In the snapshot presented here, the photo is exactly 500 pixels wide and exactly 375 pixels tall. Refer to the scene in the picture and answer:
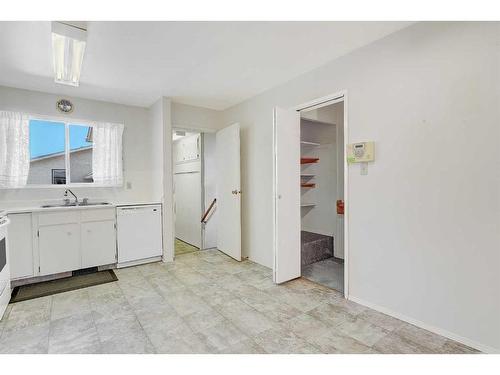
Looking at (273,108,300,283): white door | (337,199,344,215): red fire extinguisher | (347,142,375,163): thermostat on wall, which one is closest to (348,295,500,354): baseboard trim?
(273,108,300,283): white door

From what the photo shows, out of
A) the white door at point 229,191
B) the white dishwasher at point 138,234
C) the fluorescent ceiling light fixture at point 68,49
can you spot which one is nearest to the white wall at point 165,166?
the white dishwasher at point 138,234

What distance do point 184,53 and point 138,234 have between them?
8.11 ft

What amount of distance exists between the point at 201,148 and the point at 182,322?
123 inches

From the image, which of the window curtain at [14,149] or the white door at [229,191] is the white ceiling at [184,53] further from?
the white door at [229,191]

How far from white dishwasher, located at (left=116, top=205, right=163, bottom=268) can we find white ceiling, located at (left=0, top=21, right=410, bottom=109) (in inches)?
65.1

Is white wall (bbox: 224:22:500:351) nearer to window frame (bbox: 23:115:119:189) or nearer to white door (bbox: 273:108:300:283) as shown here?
white door (bbox: 273:108:300:283)

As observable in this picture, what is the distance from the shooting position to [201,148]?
15.1 ft

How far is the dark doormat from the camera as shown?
8.82 feet

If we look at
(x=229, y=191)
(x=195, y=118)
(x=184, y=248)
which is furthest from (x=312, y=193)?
(x=184, y=248)

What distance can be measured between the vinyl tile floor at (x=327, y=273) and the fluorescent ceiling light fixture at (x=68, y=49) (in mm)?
3290

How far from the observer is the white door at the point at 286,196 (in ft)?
9.36
